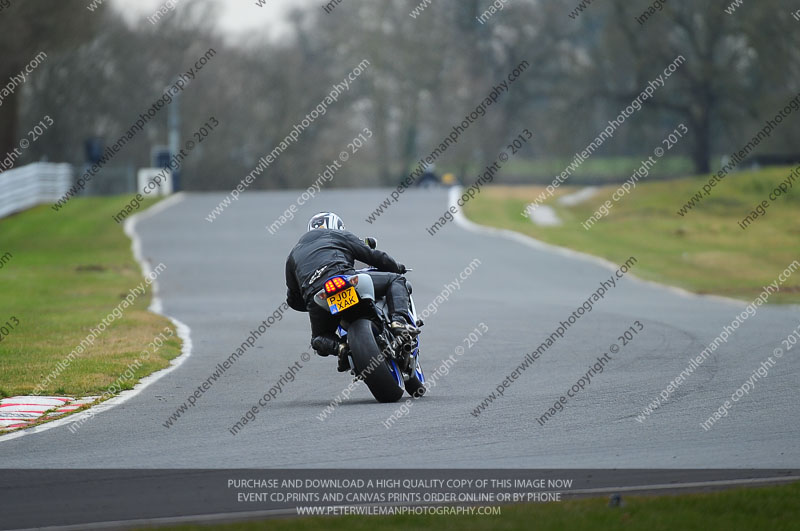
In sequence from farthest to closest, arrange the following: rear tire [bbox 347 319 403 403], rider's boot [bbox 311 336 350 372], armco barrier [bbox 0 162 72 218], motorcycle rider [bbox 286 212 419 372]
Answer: armco barrier [bbox 0 162 72 218] → motorcycle rider [bbox 286 212 419 372] → rider's boot [bbox 311 336 350 372] → rear tire [bbox 347 319 403 403]

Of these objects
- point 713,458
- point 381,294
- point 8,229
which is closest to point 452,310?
point 381,294

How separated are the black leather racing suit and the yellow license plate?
311mm

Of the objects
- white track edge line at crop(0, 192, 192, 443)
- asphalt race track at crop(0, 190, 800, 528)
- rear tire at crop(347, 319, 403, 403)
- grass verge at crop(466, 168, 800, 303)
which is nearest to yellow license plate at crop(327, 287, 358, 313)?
rear tire at crop(347, 319, 403, 403)

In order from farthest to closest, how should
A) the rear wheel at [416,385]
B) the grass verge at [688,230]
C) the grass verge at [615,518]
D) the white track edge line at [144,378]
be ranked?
the grass verge at [688,230] < the rear wheel at [416,385] < the white track edge line at [144,378] < the grass verge at [615,518]

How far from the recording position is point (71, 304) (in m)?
21.2

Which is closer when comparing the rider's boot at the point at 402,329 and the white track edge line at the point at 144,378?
the white track edge line at the point at 144,378

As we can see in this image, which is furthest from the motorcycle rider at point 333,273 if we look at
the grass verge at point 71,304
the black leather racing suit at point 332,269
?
the grass verge at point 71,304

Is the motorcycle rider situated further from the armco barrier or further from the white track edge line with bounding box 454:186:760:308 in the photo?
the armco barrier

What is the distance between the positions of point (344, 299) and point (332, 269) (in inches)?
16.9

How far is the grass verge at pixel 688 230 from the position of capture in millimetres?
26766

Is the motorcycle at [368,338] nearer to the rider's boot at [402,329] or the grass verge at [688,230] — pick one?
the rider's boot at [402,329]

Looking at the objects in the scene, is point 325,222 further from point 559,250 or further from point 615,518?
point 559,250

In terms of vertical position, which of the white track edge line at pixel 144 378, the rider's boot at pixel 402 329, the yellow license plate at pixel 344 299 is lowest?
the white track edge line at pixel 144 378

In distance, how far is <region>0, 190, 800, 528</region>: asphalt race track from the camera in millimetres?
7758
